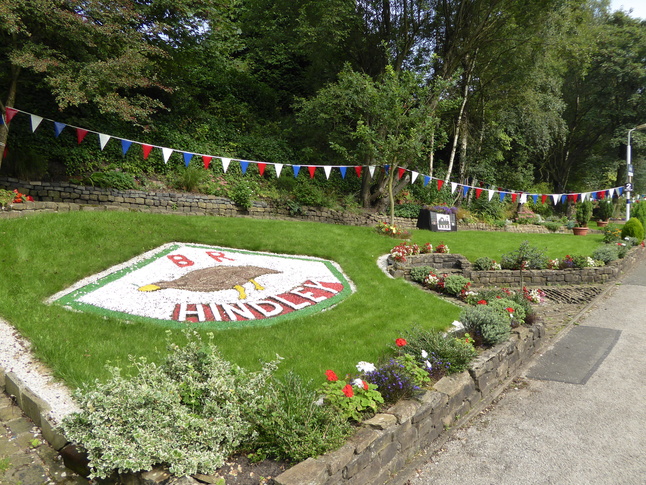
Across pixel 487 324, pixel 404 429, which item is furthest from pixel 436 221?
pixel 404 429

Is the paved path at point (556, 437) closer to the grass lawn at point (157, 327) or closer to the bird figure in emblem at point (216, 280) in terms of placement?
the grass lawn at point (157, 327)

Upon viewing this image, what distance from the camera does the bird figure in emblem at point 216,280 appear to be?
25.9 ft

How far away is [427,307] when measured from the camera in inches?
323

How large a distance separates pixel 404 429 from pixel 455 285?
6.06 meters

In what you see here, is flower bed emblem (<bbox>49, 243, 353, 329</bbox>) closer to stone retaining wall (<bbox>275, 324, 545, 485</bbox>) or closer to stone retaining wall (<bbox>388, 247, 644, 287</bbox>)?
stone retaining wall (<bbox>388, 247, 644, 287</bbox>)

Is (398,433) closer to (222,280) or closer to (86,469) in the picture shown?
(86,469)

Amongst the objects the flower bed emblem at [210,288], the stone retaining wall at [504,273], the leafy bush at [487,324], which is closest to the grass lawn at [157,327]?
the flower bed emblem at [210,288]

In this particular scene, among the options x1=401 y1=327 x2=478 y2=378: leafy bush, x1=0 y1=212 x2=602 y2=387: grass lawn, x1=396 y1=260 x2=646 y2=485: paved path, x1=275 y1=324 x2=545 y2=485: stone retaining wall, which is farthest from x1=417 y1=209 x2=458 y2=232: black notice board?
x1=401 y1=327 x2=478 y2=378: leafy bush

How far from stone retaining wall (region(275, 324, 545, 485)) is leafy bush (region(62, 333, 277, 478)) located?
0.67m

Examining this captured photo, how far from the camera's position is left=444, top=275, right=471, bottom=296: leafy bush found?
9.38 m

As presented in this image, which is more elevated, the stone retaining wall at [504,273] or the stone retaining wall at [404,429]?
the stone retaining wall at [504,273]

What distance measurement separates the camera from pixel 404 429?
153 inches

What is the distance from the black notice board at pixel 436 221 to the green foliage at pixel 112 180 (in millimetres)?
11685

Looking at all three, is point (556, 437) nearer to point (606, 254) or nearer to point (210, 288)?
point (210, 288)
